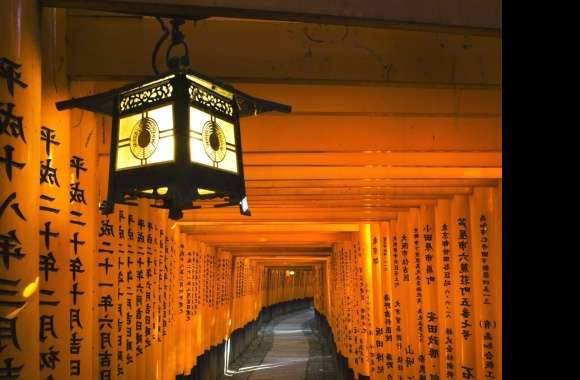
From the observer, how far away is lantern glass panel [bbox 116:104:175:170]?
4.21 m

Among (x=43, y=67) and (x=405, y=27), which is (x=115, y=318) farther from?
(x=405, y=27)

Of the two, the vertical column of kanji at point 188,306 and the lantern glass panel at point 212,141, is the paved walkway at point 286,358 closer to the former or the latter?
the vertical column of kanji at point 188,306

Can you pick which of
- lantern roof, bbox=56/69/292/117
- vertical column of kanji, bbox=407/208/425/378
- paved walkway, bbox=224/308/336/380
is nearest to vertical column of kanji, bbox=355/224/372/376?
→ vertical column of kanji, bbox=407/208/425/378

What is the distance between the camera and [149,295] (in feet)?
35.5

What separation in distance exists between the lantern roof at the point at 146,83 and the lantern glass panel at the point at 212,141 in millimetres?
212

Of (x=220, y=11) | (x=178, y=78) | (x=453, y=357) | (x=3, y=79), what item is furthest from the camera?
(x=453, y=357)

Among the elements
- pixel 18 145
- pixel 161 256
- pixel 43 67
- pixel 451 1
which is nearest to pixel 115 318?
pixel 161 256

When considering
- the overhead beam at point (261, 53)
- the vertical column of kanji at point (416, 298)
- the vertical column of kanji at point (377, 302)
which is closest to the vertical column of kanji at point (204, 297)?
the vertical column of kanji at point (377, 302)

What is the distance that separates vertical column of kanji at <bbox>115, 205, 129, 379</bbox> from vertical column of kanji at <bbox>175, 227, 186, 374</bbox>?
5.78 meters

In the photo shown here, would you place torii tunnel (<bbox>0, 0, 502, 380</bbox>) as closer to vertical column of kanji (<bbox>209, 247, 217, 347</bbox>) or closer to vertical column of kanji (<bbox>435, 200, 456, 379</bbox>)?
vertical column of kanji (<bbox>435, 200, 456, 379</bbox>)
